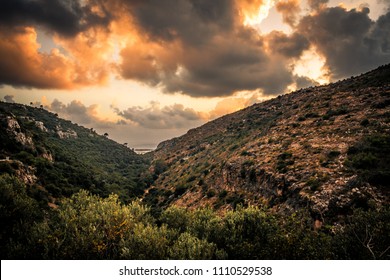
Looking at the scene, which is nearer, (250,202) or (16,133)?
(250,202)

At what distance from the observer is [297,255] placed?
15.7 meters

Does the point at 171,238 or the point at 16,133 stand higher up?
the point at 16,133

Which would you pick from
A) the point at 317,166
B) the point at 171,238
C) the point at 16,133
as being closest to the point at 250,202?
the point at 317,166

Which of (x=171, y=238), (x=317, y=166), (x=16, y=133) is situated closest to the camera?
(x=171, y=238)

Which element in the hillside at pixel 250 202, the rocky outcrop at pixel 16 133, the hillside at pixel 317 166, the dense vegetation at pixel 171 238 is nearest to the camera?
the dense vegetation at pixel 171 238

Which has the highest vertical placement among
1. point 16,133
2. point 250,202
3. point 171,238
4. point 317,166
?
point 16,133

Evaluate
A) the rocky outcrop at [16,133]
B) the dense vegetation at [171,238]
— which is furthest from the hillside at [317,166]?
the rocky outcrop at [16,133]

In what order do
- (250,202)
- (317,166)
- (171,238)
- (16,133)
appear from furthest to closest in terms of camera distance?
(16,133) < (250,202) < (317,166) < (171,238)

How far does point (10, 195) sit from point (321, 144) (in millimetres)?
46457

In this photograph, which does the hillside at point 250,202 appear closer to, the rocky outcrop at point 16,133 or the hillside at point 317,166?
the hillside at point 317,166

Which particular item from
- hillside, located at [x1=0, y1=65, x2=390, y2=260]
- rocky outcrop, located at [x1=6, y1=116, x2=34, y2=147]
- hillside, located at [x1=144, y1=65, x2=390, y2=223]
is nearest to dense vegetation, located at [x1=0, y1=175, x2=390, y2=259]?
hillside, located at [x1=0, y1=65, x2=390, y2=260]

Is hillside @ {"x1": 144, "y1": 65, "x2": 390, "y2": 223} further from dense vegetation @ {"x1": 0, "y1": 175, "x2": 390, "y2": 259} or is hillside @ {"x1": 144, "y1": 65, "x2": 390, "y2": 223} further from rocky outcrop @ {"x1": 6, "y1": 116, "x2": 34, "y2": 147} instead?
rocky outcrop @ {"x1": 6, "y1": 116, "x2": 34, "y2": 147}

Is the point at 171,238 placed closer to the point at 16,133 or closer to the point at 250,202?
the point at 250,202
